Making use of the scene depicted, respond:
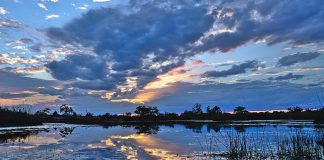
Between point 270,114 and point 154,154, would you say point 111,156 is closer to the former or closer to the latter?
point 154,154

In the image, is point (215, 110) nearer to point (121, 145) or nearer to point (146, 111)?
point (146, 111)

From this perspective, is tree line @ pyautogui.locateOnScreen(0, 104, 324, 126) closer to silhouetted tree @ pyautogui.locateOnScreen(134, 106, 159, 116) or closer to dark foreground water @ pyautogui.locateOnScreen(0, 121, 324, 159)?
silhouetted tree @ pyautogui.locateOnScreen(134, 106, 159, 116)

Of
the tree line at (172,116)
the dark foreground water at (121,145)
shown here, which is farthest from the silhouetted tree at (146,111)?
the dark foreground water at (121,145)

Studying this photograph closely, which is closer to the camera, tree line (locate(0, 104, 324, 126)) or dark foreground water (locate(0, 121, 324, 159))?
dark foreground water (locate(0, 121, 324, 159))

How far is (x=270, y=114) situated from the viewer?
9144 centimetres

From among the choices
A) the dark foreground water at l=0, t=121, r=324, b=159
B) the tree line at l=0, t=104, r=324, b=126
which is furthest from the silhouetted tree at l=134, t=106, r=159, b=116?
the dark foreground water at l=0, t=121, r=324, b=159

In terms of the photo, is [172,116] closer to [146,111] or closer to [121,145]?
[146,111]

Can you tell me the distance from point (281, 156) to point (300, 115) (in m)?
73.2

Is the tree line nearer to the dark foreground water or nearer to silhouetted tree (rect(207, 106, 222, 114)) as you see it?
silhouetted tree (rect(207, 106, 222, 114))

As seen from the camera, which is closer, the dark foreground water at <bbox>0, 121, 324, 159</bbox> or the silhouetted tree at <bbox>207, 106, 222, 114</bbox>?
the dark foreground water at <bbox>0, 121, 324, 159</bbox>

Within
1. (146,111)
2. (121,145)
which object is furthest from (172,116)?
(121,145)

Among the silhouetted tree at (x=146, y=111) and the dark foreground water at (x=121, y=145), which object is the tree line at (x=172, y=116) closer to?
the silhouetted tree at (x=146, y=111)

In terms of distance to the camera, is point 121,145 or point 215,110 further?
point 215,110

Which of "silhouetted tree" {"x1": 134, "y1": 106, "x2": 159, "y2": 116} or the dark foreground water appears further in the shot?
"silhouetted tree" {"x1": 134, "y1": 106, "x2": 159, "y2": 116}
